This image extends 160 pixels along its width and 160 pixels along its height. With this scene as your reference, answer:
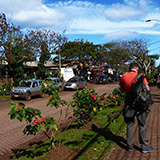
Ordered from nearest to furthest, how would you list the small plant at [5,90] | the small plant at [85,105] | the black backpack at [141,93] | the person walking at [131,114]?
the black backpack at [141,93] < the person walking at [131,114] < the small plant at [85,105] < the small plant at [5,90]

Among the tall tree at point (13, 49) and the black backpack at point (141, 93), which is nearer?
the black backpack at point (141, 93)

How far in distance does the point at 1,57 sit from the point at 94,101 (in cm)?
1991

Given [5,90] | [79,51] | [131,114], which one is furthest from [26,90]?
[79,51]

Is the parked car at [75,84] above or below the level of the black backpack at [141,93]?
below

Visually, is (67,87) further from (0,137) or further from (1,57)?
(0,137)

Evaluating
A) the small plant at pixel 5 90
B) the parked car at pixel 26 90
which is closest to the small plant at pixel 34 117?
the parked car at pixel 26 90

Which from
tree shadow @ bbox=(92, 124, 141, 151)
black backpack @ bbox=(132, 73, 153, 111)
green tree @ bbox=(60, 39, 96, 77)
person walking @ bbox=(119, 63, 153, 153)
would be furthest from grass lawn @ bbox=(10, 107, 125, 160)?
green tree @ bbox=(60, 39, 96, 77)

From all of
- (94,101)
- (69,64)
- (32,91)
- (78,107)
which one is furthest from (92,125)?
(69,64)

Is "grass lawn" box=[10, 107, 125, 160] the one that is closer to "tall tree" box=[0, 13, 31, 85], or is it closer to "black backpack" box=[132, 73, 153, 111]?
"black backpack" box=[132, 73, 153, 111]

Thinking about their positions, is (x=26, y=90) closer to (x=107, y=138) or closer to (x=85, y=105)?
(x=85, y=105)

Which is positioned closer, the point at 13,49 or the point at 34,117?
the point at 34,117

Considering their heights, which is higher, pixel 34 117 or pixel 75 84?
pixel 34 117

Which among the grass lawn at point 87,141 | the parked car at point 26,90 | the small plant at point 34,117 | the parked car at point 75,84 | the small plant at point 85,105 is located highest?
the small plant at point 34,117

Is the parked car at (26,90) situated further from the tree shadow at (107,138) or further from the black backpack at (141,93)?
the black backpack at (141,93)
